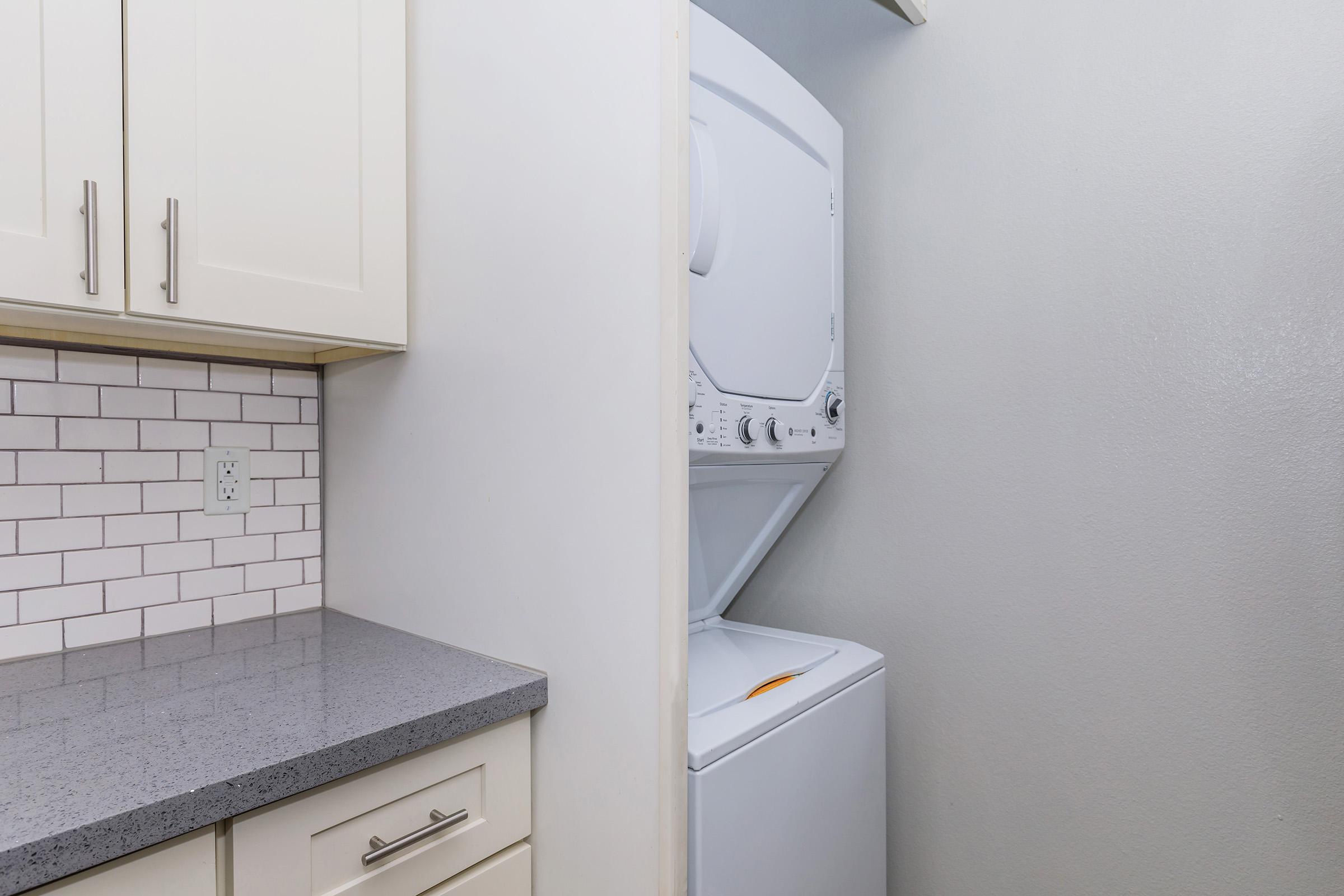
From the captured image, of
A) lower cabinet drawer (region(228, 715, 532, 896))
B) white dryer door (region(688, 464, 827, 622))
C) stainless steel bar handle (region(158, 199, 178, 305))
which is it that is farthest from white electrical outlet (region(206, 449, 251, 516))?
white dryer door (region(688, 464, 827, 622))

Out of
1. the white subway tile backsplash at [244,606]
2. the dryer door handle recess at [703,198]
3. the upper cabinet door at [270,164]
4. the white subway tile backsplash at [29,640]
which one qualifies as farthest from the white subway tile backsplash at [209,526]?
the dryer door handle recess at [703,198]

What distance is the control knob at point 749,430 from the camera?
127 cm

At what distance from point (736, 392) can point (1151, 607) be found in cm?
89

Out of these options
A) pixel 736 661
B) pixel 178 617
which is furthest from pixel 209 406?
pixel 736 661

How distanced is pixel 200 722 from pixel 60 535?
56 cm

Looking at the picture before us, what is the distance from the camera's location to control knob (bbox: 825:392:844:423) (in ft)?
5.08

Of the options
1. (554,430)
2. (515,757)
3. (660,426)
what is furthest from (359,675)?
(660,426)

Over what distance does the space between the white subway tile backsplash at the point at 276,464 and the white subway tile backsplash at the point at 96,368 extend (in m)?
0.24

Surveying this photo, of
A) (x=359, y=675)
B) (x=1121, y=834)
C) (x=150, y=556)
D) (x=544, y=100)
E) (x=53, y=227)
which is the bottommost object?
(x=1121, y=834)

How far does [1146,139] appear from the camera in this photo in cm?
136

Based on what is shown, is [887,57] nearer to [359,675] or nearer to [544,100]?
[544,100]

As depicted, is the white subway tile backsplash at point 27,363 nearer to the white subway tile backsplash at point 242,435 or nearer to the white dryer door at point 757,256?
the white subway tile backsplash at point 242,435

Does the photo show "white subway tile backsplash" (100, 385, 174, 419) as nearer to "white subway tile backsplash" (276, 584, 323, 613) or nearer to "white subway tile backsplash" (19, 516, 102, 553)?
"white subway tile backsplash" (19, 516, 102, 553)

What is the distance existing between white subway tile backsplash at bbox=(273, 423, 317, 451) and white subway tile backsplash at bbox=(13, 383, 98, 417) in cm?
29
